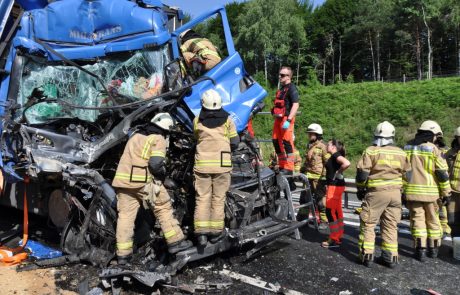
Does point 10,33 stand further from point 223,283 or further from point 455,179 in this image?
point 455,179

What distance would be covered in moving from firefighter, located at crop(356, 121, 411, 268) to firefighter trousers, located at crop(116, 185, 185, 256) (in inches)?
74.7

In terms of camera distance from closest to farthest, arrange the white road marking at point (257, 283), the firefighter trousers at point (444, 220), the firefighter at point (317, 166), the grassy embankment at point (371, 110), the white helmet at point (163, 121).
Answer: the white road marking at point (257, 283), the white helmet at point (163, 121), the firefighter trousers at point (444, 220), the firefighter at point (317, 166), the grassy embankment at point (371, 110)

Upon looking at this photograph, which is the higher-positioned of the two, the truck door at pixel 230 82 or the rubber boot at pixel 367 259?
the truck door at pixel 230 82

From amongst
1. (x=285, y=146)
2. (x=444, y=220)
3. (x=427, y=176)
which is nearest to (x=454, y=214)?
(x=444, y=220)

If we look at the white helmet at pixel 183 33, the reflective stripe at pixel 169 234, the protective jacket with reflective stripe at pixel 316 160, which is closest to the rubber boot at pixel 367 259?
the protective jacket with reflective stripe at pixel 316 160

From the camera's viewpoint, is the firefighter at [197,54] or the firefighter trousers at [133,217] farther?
the firefighter at [197,54]

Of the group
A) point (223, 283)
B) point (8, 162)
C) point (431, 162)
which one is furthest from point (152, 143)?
point (431, 162)

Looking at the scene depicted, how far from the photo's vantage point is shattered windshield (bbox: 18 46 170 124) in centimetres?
453

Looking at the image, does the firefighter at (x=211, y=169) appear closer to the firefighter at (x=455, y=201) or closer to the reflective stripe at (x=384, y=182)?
the reflective stripe at (x=384, y=182)

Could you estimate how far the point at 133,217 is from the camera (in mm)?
4016

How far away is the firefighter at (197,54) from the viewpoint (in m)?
4.63

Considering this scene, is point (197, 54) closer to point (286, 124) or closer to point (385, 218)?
point (286, 124)

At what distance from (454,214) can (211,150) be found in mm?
3277

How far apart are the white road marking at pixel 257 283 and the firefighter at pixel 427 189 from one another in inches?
69.8
